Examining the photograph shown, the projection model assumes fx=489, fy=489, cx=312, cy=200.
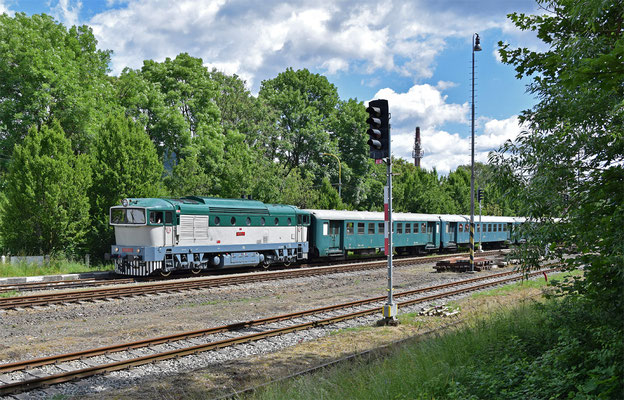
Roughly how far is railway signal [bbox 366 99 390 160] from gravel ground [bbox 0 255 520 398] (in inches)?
191

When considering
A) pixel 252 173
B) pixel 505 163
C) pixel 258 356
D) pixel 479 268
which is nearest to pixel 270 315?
pixel 258 356

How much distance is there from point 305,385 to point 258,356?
9.06 ft

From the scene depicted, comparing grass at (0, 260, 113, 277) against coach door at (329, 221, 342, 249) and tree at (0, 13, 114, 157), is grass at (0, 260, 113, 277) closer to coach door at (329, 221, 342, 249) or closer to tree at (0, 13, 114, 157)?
tree at (0, 13, 114, 157)

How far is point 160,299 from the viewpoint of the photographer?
16359 mm

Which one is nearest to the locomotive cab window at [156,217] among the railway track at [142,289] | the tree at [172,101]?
the railway track at [142,289]

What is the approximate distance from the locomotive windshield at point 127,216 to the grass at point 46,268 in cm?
373

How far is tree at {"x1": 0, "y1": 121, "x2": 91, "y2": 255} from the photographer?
896 inches

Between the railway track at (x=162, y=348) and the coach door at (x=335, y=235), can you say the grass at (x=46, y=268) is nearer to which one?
the coach door at (x=335, y=235)

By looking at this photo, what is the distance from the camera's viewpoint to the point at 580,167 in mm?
7574

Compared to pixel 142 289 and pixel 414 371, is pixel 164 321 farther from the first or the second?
pixel 414 371

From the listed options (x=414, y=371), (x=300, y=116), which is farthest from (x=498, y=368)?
(x=300, y=116)

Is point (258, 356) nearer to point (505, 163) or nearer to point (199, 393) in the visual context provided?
point (199, 393)

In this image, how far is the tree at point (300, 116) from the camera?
46312 millimetres

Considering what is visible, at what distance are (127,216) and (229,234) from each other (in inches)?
188
